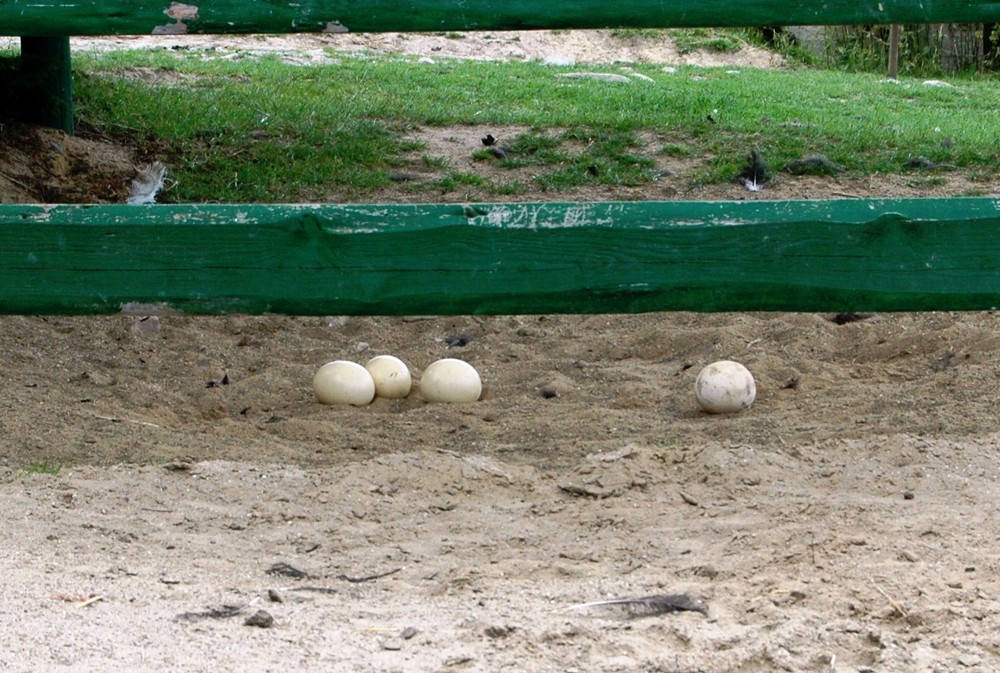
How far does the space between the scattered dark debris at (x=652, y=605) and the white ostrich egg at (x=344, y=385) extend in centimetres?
199

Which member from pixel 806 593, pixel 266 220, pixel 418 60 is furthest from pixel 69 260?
pixel 418 60

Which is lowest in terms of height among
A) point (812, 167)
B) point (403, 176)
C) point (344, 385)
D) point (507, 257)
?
point (344, 385)

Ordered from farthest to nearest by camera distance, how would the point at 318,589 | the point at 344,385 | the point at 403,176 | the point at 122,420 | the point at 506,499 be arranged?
the point at 403,176 → the point at 344,385 → the point at 122,420 → the point at 506,499 → the point at 318,589

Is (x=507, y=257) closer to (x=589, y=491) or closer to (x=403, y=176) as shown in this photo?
(x=589, y=491)

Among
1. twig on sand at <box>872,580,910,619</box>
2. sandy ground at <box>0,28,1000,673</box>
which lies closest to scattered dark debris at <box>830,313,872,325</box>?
sandy ground at <box>0,28,1000,673</box>

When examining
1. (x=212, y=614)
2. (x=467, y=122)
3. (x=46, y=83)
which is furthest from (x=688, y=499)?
(x=467, y=122)

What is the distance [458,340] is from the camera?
5.39 metres

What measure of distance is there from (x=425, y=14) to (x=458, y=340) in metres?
2.01

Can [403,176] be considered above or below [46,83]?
below

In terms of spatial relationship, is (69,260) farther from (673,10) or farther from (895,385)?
(895,385)

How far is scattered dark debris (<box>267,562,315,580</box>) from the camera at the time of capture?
9.80 ft

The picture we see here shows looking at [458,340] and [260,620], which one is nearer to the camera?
[260,620]

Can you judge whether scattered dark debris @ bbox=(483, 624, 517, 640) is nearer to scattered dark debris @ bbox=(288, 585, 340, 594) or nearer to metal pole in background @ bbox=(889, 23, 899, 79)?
scattered dark debris @ bbox=(288, 585, 340, 594)

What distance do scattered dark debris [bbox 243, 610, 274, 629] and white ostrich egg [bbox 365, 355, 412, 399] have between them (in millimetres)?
2054
